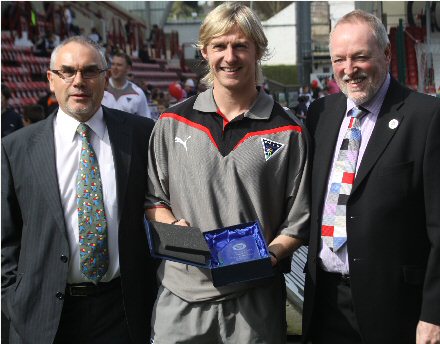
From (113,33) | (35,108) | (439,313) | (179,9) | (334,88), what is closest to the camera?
(439,313)

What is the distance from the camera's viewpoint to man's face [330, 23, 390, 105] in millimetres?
3004

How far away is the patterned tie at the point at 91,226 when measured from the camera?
322 centimetres

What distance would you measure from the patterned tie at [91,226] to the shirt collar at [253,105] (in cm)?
60

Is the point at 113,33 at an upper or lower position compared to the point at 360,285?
upper

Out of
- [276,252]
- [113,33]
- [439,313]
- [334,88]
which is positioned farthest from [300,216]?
[113,33]

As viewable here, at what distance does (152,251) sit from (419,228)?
3.67 feet

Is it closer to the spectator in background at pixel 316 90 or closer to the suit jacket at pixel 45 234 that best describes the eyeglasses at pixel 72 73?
the suit jacket at pixel 45 234

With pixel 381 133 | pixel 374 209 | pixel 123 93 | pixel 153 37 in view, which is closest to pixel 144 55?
pixel 153 37

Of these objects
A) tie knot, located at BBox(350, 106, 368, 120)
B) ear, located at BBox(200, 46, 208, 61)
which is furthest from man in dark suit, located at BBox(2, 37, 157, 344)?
tie knot, located at BBox(350, 106, 368, 120)

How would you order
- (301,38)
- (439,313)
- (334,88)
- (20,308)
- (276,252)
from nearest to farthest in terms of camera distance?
(439,313), (276,252), (20,308), (334,88), (301,38)

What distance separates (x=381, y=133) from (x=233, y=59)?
2.33 feet

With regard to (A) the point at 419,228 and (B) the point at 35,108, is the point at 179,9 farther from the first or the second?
(A) the point at 419,228

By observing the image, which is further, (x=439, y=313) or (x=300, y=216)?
(x=300, y=216)

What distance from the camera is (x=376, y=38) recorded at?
9.91 ft
